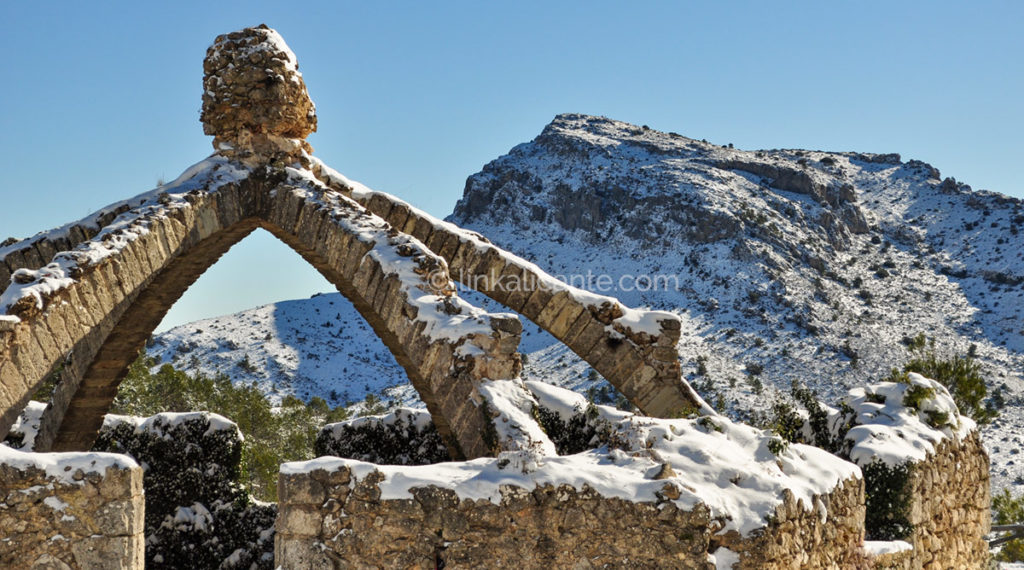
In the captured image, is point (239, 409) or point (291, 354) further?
point (291, 354)

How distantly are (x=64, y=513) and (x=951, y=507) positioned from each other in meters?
6.69

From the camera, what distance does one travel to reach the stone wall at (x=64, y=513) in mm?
5098

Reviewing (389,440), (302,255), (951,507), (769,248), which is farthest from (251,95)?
(769,248)

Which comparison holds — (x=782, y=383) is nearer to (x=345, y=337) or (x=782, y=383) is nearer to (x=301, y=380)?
(x=301, y=380)

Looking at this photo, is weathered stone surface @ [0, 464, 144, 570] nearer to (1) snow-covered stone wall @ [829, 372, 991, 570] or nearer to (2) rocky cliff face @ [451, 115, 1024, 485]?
(1) snow-covered stone wall @ [829, 372, 991, 570]

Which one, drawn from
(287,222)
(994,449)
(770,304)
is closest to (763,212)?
(770,304)

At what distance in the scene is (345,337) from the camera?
51.3 metres

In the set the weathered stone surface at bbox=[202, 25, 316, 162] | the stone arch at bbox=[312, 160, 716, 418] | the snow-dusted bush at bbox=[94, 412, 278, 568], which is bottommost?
the snow-dusted bush at bbox=[94, 412, 278, 568]

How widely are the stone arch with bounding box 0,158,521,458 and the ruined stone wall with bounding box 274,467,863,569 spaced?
1536mm

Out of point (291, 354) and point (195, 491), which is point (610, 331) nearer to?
point (195, 491)

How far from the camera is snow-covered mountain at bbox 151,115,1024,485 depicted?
130ft

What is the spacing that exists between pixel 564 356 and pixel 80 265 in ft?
111

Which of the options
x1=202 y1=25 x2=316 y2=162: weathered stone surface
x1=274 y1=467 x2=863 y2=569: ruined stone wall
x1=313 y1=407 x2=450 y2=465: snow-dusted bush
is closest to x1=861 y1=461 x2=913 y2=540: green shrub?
x1=274 y1=467 x2=863 y2=569: ruined stone wall

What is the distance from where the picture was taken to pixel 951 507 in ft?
27.9
